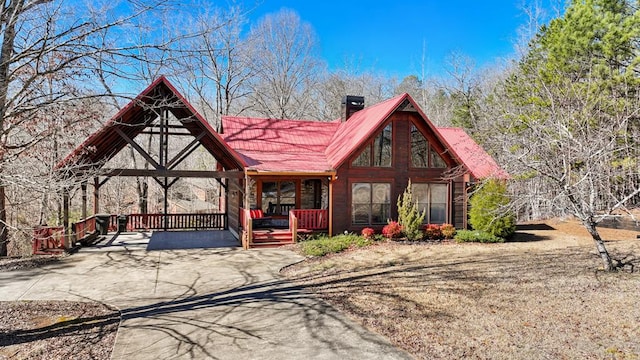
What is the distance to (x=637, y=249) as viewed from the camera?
13.0 m

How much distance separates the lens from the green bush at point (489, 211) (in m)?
15.5

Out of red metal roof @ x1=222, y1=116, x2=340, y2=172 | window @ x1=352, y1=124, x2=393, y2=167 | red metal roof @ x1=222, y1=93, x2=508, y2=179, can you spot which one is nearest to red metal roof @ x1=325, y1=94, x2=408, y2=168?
red metal roof @ x1=222, y1=93, x2=508, y2=179

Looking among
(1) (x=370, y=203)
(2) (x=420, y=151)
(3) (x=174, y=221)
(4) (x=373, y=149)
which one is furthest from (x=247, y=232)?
(2) (x=420, y=151)

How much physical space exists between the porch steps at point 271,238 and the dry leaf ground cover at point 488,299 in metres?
2.79

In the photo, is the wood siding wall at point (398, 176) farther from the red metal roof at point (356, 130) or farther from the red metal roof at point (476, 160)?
the red metal roof at point (476, 160)

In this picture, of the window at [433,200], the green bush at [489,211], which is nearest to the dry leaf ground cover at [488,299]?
the green bush at [489,211]

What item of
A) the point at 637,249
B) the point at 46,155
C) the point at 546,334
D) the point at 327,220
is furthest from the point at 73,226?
the point at 637,249

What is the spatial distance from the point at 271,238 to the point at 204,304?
6.79 meters

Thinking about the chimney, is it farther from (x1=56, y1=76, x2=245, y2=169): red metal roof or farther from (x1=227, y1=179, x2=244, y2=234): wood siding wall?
(x1=56, y1=76, x2=245, y2=169): red metal roof

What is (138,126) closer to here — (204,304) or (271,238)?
(271,238)

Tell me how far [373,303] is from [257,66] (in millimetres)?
27270

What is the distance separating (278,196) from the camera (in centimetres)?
1744

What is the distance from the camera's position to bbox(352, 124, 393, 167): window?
1620cm

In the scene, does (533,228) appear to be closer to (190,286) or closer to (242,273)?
(242,273)
